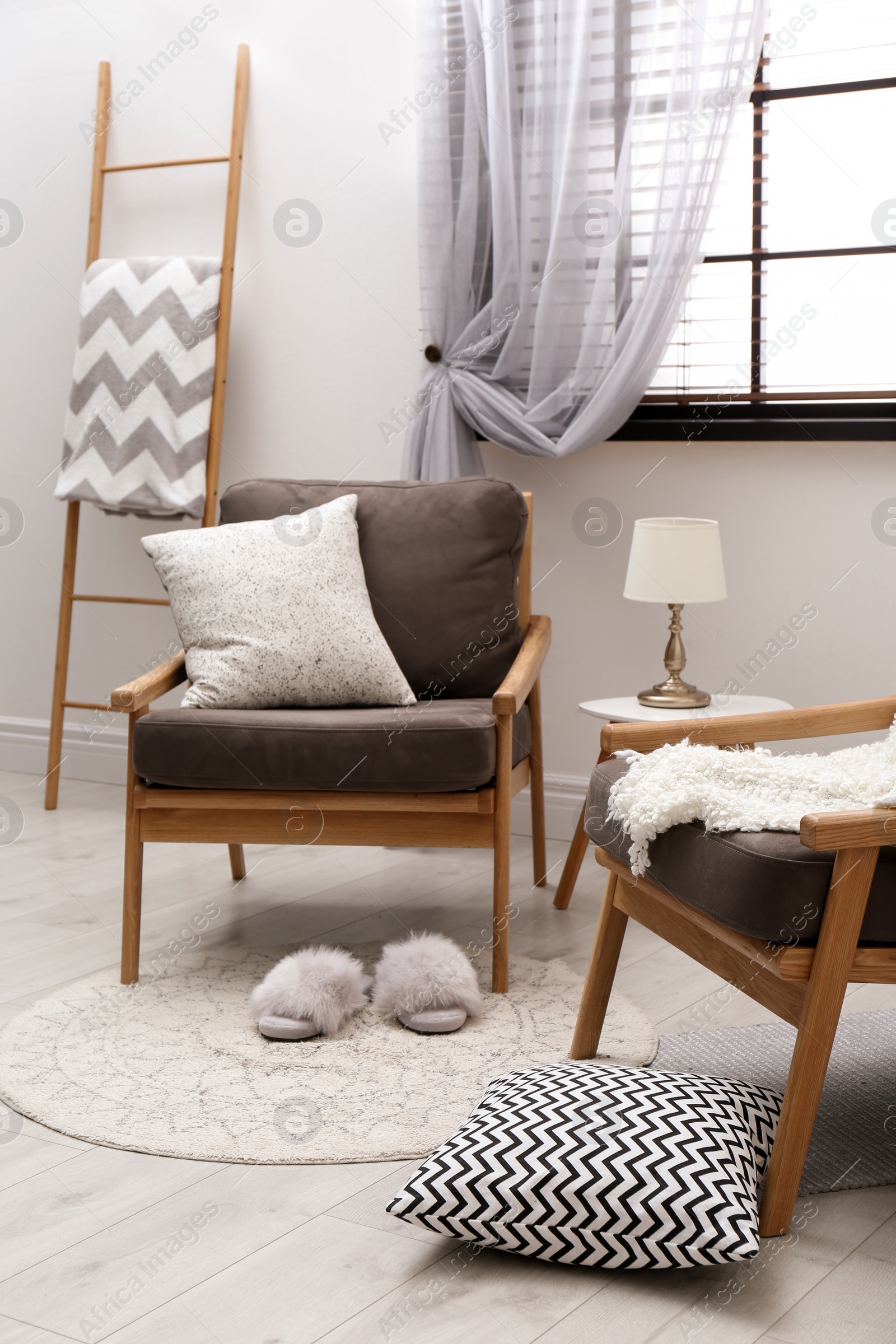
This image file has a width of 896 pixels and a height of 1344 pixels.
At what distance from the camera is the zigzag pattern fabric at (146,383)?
3406mm

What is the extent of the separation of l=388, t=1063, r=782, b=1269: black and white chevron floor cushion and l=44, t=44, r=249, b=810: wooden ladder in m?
2.30

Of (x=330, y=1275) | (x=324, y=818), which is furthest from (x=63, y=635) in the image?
(x=330, y=1275)

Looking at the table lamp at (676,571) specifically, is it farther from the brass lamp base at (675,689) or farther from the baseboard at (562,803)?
the baseboard at (562,803)

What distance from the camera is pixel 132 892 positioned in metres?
2.26

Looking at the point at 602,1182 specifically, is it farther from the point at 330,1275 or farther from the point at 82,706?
the point at 82,706

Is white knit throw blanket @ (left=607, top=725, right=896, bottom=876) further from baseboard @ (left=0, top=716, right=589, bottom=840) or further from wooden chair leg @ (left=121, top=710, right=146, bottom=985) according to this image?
baseboard @ (left=0, top=716, right=589, bottom=840)

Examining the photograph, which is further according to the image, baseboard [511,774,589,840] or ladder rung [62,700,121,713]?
ladder rung [62,700,121,713]

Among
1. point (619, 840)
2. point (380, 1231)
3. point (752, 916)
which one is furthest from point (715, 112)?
point (380, 1231)

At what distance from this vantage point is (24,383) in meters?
3.87

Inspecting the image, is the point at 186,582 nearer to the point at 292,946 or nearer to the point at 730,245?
the point at 292,946

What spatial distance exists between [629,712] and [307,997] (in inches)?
35.1

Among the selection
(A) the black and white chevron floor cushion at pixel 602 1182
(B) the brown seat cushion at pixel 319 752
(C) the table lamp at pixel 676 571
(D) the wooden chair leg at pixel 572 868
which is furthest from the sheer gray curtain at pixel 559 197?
(A) the black and white chevron floor cushion at pixel 602 1182

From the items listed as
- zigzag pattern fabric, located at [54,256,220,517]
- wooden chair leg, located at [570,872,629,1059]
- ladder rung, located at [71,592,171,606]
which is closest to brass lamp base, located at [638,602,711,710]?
wooden chair leg, located at [570,872,629,1059]

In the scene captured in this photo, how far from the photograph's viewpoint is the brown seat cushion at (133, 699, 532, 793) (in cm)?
215
